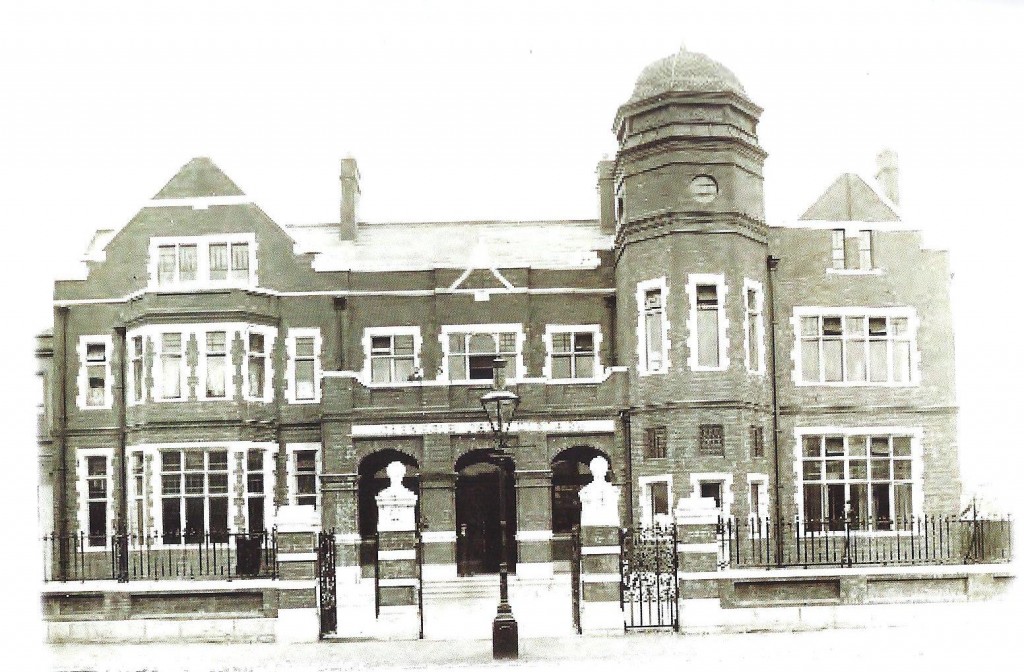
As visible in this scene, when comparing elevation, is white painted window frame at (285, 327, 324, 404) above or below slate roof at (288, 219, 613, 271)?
below

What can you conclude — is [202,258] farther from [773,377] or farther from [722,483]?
[773,377]

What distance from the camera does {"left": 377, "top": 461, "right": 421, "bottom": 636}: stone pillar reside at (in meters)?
18.2

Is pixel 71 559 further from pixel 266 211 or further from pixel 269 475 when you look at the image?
pixel 266 211

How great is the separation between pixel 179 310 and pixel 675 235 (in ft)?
30.5

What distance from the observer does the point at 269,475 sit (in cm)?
2516

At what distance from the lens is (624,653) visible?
51.5 feet

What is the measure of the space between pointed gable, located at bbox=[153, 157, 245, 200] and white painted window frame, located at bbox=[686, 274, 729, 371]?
28.5 feet

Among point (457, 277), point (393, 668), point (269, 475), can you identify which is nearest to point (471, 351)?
point (457, 277)

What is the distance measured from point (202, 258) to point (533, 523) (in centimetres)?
799

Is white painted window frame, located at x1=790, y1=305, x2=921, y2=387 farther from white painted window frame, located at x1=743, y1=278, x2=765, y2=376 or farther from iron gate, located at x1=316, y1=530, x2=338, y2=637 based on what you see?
iron gate, located at x1=316, y1=530, x2=338, y2=637

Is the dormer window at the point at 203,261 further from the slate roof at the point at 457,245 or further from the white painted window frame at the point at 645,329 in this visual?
the white painted window frame at the point at 645,329

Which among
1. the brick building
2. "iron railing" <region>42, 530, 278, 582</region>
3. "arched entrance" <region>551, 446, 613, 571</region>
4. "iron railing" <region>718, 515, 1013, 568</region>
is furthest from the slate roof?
"iron railing" <region>718, 515, 1013, 568</region>

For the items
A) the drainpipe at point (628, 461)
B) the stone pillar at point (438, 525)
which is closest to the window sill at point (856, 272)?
the drainpipe at point (628, 461)

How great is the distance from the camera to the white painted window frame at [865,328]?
25.4 metres
